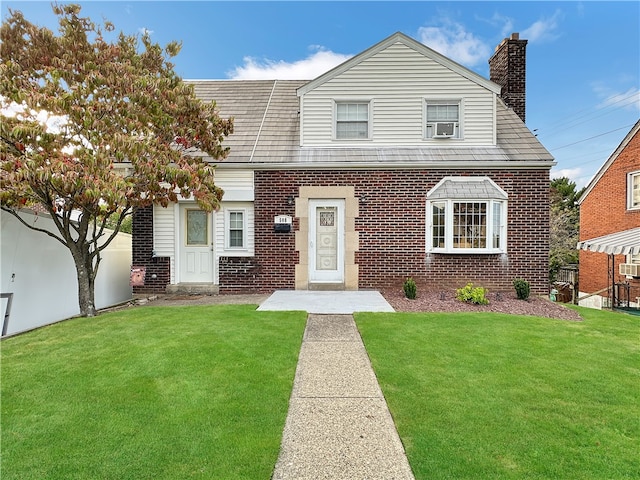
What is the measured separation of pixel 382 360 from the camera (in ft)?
15.4

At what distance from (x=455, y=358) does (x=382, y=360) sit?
3.39 ft

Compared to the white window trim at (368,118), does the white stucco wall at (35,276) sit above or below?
below

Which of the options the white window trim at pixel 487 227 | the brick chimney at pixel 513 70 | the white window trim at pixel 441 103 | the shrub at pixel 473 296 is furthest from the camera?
the brick chimney at pixel 513 70

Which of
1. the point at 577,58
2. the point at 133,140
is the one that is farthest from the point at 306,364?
the point at 577,58

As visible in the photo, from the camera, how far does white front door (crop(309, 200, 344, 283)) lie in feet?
33.4

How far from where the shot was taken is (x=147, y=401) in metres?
3.50

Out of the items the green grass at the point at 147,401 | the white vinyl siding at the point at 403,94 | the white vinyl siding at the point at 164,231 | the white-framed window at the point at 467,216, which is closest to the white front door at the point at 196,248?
the white vinyl siding at the point at 164,231

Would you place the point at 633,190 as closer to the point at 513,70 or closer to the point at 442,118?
the point at 513,70

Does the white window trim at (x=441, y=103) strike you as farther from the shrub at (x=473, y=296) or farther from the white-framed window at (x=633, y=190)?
the white-framed window at (x=633, y=190)

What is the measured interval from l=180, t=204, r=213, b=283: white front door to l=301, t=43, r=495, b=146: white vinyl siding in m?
4.61

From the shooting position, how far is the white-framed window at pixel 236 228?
10.3 meters

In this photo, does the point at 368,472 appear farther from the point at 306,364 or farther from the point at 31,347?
the point at 31,347

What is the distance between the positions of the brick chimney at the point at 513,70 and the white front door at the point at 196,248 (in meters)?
11.3

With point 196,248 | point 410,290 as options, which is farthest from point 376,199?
point 196,248
